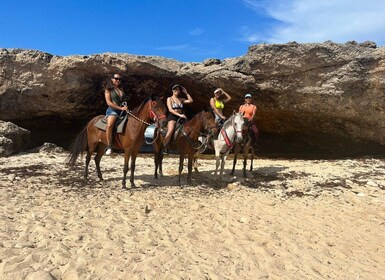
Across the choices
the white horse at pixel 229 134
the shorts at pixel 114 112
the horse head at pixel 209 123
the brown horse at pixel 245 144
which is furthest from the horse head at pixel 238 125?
the shorts at pixel 114 112

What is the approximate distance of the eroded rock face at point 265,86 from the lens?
1217 centimetres

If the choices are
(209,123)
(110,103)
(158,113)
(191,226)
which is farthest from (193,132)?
(191,226)

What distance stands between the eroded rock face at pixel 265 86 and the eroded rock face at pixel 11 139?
5.93 ft

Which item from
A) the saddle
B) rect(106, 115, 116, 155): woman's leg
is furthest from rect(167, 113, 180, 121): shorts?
rect(106, 115, 116, 155): woman's leg

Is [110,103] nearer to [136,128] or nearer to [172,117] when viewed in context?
[136,128]

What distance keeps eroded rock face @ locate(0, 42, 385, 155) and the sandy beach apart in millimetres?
3514

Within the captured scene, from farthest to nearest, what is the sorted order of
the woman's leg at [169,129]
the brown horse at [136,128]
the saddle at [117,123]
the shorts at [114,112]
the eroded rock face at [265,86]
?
the eroded rock face at [265,86] < the woman's leg at [169,129] < the shorts at [114,112] < the saddle at [117,123] < the brown horse at [136,128]

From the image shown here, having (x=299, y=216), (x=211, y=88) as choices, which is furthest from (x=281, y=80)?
(x=299, y=216)

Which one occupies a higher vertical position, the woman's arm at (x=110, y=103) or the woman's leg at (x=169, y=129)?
the woman's arm at (x=110, y=103)

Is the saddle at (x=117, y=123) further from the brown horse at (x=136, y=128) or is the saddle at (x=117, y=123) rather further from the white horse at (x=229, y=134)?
the white horse at (x=229, y=134)

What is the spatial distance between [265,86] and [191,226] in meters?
8.36

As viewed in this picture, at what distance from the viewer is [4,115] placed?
50.9 ft

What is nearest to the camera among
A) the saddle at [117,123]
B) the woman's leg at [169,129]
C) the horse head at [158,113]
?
the horse head at [158,113]

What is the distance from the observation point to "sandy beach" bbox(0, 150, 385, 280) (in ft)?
14.7
